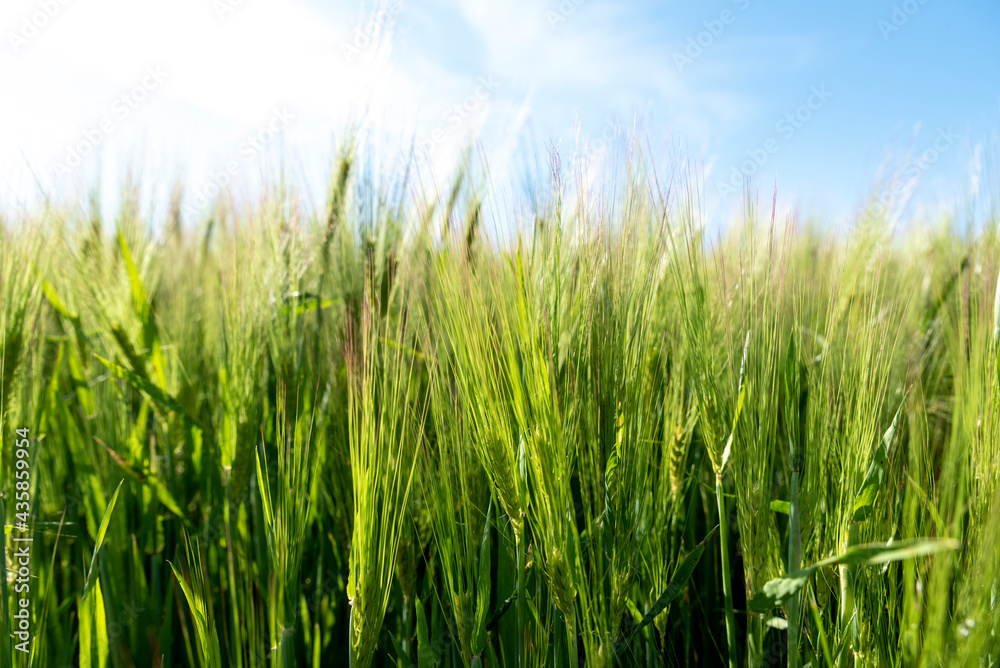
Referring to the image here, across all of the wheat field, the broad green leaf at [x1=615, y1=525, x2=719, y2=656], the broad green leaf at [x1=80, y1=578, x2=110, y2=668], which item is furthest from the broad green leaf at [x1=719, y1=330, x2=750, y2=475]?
the broad green leaf at [x1=80, y1=578, x2=110, y2=668]

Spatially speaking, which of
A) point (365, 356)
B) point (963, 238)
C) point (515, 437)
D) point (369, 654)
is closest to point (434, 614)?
point (369, 654)

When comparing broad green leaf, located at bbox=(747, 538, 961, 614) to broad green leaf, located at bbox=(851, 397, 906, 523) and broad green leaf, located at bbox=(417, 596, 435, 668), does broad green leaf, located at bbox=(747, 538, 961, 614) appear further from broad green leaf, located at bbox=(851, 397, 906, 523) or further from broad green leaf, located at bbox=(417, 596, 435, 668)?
broad green leaf, located at bbox=(417, 596, 435, 668)

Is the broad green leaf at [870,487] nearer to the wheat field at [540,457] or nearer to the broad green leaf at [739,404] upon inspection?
the wheat field at [540,457]

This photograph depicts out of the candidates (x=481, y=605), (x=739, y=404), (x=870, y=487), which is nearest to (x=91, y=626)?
(x=481, y=605)

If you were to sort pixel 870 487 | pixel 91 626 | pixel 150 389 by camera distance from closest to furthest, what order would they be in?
pixel 870 487 < pixel 91 626 < pixel 150 389

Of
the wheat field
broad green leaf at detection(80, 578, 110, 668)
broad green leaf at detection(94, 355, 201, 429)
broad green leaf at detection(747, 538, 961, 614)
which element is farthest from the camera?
broad green leaf at detection(94, 355, 201, 429)

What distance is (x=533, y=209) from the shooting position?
2.21 ft

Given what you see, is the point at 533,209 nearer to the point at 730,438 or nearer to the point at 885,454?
the point at 730,438

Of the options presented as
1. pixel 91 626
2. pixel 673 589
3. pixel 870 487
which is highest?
pixel 870 487

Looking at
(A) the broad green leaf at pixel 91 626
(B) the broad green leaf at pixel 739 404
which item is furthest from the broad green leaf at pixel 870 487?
(A) the broad green leaf at pixel 91 626

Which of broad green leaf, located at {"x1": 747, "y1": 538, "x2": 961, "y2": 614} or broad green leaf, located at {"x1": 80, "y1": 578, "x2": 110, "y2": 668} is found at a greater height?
broad green leaf, located at {"x1": 747, "y1": 538, "x2": 961, "y2": 614}

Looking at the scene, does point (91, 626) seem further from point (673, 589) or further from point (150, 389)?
point (673, 589)

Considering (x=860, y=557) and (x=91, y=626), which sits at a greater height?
(x=860, y=557)

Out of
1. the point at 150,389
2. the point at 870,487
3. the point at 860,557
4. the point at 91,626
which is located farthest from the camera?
the point at 150,389
